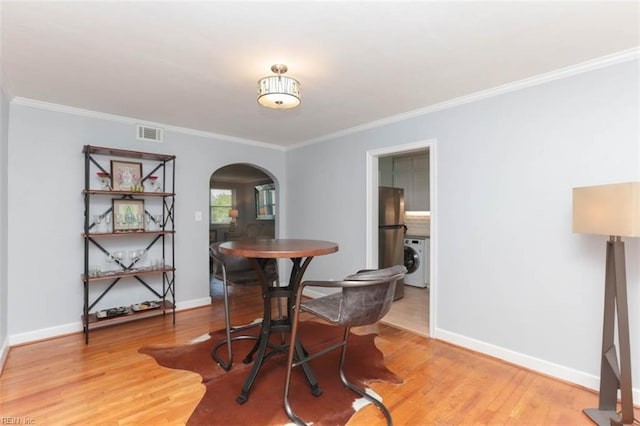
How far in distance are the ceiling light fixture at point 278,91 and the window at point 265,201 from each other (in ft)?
18.7

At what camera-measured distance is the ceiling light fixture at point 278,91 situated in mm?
2105

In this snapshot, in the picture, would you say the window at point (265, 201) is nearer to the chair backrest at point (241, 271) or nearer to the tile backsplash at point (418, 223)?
the tile backsplash at point (418, 223)

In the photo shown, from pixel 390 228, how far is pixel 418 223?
1.30 metres

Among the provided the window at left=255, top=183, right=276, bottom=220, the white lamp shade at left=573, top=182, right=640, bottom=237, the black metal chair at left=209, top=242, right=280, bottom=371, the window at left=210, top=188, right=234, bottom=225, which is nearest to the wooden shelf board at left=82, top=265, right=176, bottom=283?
the black metal chair at left=209, top=242, right=280, bottom=371

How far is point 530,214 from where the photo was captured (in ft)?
8.32

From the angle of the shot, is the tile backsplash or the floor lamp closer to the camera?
the floor lamp

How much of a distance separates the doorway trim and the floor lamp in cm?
128

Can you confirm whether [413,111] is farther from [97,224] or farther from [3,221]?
[3,221]

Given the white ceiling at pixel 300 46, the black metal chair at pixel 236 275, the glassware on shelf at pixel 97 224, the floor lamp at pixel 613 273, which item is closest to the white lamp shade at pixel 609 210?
the floor lamp at pixel 613 273

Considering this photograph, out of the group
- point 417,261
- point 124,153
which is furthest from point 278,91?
point 417,261

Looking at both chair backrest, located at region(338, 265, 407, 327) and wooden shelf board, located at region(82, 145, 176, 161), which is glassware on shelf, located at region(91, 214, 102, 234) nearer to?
wooden shelf board, located at region(82, 145, 176, 161)

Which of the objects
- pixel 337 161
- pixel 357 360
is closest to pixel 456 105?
pixel 337 161

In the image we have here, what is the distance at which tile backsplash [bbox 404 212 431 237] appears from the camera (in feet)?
17.9

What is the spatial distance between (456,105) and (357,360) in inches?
98.1
